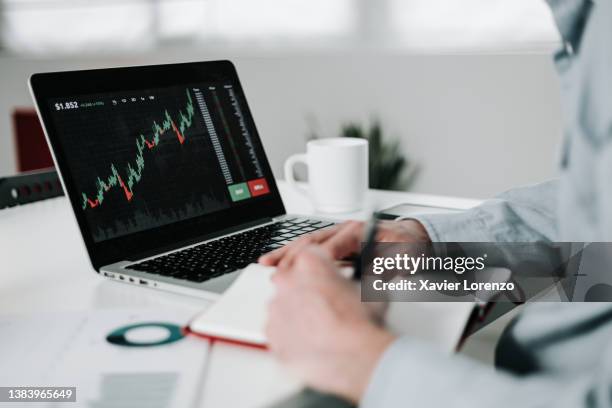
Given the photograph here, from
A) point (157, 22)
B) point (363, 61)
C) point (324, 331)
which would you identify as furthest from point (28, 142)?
point (324, 331)

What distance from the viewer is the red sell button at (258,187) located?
1.00 m

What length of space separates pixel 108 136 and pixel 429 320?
1.58 feet

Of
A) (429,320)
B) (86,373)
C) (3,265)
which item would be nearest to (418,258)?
(429,320)

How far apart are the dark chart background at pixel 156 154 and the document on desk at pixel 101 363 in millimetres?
193

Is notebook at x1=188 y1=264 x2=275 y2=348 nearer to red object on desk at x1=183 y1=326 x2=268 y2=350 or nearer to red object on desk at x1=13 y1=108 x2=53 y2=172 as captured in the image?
red object on desk at x1=183 y1=326 x2=268 y2=350

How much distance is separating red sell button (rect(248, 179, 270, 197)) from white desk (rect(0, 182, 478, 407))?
0.12 meters

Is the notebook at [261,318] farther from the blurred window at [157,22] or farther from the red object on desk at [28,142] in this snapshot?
the red object on desk at [28,142]

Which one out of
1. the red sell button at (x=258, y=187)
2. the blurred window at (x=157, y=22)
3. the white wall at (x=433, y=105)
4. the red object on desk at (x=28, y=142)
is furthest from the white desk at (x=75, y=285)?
the red object on desk at (x=28, y=142)

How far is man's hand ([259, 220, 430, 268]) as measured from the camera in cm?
69

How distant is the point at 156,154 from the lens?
887 mm

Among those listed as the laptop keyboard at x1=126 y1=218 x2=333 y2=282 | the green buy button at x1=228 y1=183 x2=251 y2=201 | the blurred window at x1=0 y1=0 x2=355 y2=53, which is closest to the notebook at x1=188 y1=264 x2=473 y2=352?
the laptop keyboard at x1=126 y1=218 x2=333 y2=282

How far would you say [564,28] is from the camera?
0.54 metres

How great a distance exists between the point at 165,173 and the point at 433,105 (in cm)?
169

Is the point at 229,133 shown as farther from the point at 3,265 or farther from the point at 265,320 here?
the point at 265,320
